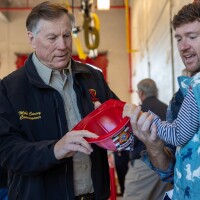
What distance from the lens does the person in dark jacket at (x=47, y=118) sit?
155 cm

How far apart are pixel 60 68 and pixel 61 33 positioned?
0.16 meters

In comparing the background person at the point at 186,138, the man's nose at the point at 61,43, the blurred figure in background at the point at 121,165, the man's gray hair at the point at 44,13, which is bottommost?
the blurred figure in background at the point at 121,165

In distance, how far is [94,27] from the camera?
18.5 ft

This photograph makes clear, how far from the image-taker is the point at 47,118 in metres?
1.64

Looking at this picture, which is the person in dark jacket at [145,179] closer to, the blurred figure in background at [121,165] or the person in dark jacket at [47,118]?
the blurred figure in background at [121,165]

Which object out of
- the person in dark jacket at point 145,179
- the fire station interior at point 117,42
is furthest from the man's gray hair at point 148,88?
the fire station interior at point 117,42

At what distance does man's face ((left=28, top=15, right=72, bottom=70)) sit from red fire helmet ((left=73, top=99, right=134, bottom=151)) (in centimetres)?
31

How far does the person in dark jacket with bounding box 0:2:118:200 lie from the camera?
5.09 ft

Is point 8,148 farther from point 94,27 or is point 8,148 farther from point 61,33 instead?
point 94,27

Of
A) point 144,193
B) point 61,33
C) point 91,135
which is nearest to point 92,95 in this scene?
point 61,33

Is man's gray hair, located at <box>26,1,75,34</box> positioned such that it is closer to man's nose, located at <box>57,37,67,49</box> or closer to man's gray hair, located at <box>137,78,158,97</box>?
man's nose, located at <box>57,37,67,49</box>

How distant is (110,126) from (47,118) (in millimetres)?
271

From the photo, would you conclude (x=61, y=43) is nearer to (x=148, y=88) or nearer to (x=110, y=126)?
(x=110, y=126)

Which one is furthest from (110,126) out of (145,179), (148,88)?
(148,88)
